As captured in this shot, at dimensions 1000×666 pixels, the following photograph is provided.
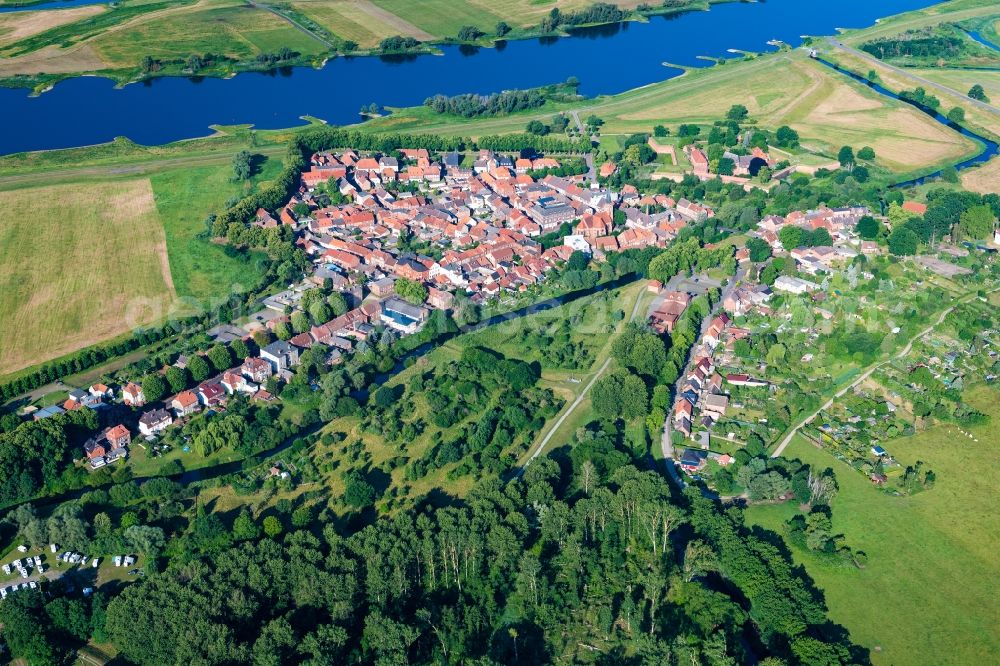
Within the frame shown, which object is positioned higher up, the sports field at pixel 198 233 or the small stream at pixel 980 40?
the small stream at pixel 980 40

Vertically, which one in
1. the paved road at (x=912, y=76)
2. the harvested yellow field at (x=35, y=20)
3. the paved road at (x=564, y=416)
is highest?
the harvested yellow field at (x=35, y=20)

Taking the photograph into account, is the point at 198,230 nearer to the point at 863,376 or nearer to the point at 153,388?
the point at 153,388

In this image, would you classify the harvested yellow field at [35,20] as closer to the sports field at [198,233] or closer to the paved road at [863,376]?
the sports field at [198,233]

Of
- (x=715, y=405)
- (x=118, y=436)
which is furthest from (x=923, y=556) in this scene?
(x=118, y=436)

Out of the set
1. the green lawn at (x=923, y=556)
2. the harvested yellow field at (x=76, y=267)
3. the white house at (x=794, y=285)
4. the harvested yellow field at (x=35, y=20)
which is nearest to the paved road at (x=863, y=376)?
the green lawn at (x=923, y=556)

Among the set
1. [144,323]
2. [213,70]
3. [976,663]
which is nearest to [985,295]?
[976,663]

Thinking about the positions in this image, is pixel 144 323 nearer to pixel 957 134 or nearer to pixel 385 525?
pixel 385 525
